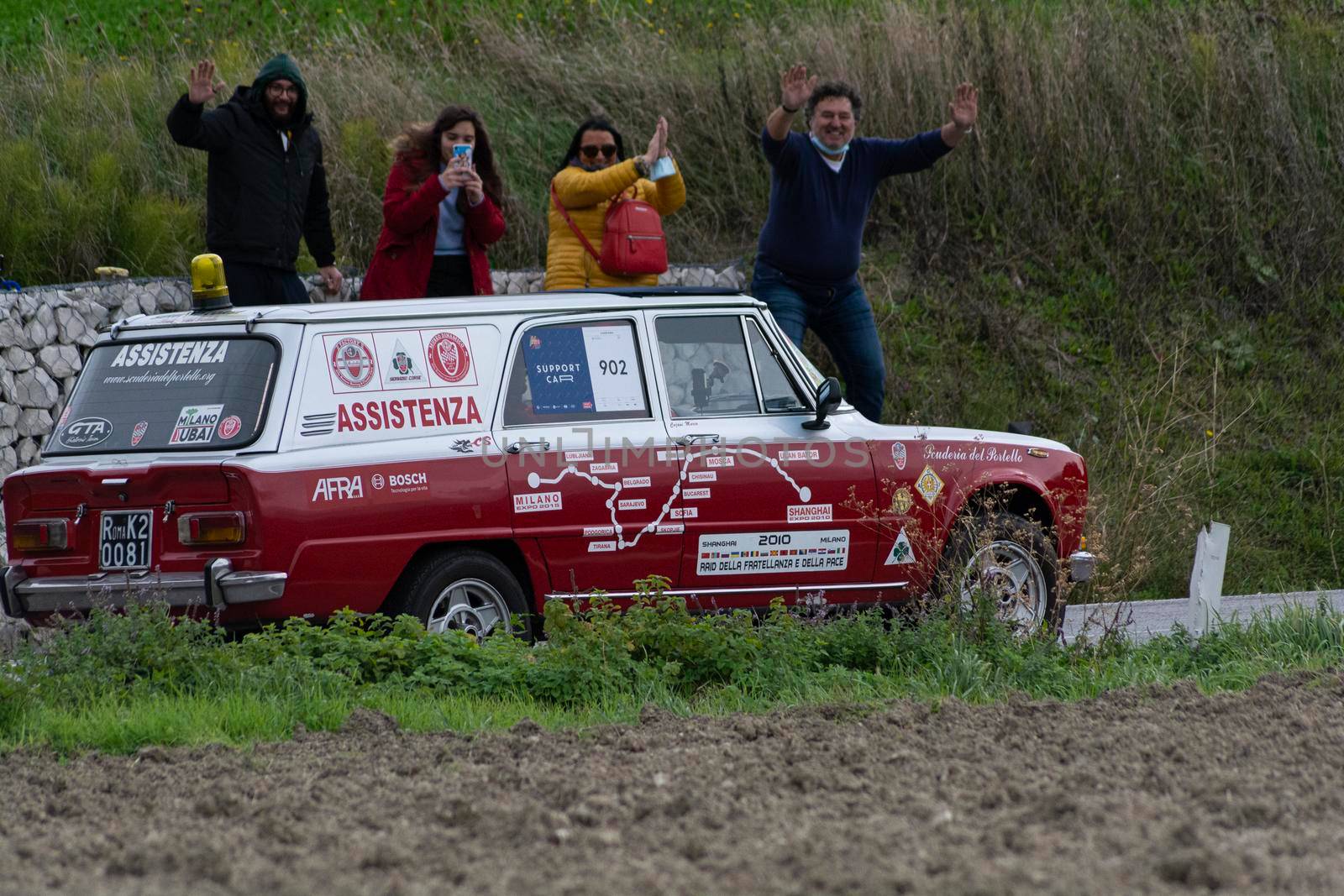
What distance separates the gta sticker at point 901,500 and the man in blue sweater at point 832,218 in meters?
1.99

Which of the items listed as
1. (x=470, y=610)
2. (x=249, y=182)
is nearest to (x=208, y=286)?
(x=470, y=610)

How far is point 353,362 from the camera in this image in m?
Answer: 7.48

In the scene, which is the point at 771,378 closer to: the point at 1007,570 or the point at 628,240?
the point at 1007,570

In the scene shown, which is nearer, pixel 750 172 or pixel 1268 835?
pixel 1268 835

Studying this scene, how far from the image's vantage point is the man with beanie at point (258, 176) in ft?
32.4

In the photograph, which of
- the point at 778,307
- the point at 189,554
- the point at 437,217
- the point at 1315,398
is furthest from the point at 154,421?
the point at 1315,398

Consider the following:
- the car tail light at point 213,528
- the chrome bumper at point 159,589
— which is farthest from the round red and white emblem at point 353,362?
the chrome bumper at point 159,589

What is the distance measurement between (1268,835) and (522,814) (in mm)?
1984

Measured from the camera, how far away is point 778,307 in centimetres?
1039

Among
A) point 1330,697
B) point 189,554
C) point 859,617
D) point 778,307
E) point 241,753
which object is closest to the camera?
point 241,753

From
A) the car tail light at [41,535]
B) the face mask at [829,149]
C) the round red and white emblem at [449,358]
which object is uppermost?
the face mask at [829,149]

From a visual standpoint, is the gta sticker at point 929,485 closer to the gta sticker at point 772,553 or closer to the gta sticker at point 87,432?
the gta sticker at point 772,553

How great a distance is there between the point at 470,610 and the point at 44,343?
466cm

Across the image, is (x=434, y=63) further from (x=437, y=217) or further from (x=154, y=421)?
(x=154, y=421)
